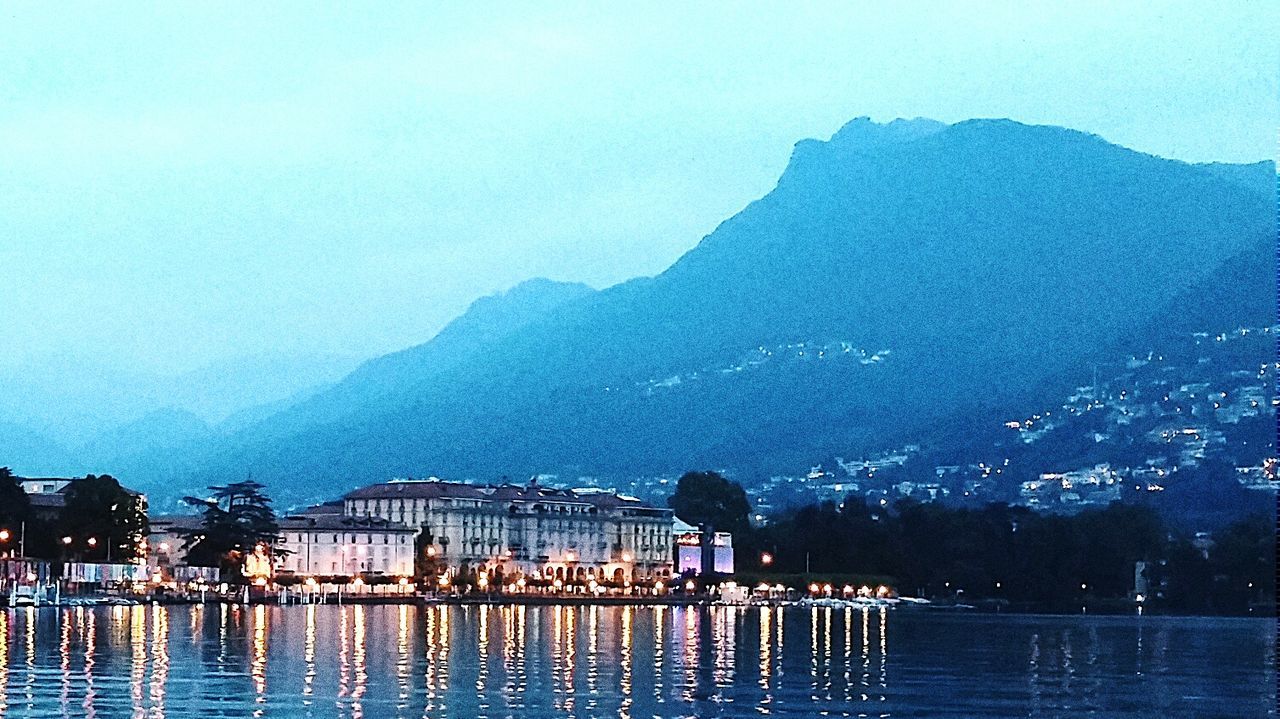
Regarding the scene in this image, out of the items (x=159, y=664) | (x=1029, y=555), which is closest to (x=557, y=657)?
(x=159, y=664)

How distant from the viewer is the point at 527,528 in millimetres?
189000

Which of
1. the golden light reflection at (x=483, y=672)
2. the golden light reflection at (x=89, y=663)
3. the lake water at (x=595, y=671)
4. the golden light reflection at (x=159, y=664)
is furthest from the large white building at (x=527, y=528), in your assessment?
the golden light reflection at (x=483, y=672)

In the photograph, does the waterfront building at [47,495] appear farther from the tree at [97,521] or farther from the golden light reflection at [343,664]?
the golden light reflection at [343,664]

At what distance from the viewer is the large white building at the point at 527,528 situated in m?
182

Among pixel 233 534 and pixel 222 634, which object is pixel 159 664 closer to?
pixel 222 634

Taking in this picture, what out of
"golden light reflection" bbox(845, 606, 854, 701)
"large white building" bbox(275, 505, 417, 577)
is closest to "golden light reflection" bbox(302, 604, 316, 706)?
"golden light reflection" bbox(845, 606, 854, 701)

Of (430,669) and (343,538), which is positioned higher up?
(343,538)

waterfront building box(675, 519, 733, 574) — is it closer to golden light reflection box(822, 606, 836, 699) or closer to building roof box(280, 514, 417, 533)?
building roof box(280, 514, 417, 533)

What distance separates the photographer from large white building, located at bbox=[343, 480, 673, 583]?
182125 millimetres

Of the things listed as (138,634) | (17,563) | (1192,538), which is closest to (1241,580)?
(1192,538)

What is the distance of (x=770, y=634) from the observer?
90.2 meters

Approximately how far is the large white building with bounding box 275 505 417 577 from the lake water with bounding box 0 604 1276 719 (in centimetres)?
7449

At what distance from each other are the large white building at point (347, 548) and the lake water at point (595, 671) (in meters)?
74.5

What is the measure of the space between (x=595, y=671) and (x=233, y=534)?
107m
